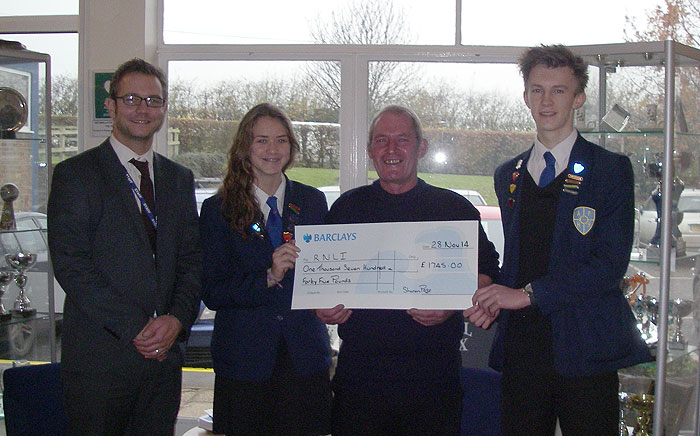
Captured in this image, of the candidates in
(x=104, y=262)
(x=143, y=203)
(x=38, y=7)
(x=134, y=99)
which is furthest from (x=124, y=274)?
(x=38, y=7)

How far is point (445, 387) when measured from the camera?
2.36 metres

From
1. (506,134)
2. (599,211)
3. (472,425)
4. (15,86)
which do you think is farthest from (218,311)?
(506,134)

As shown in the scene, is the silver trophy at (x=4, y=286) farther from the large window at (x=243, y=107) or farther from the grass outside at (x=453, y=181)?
the grass outside at (x=453, y=181)

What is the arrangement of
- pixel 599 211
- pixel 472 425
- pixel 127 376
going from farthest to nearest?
1. pixel 472 425
2. pixel 127 376
3. pixel 599 211

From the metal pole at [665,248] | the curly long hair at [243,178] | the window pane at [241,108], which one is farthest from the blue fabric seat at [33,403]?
the metal pole at [665,248]

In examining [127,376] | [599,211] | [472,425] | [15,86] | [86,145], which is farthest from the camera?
[86,145]

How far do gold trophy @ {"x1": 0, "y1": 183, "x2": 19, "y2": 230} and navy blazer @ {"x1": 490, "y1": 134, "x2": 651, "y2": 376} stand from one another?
2.90 m

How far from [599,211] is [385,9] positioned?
2.40m

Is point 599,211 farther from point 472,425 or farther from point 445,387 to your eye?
point 472,425

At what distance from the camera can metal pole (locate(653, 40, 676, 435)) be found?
270cm

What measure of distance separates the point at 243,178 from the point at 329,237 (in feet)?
1.37

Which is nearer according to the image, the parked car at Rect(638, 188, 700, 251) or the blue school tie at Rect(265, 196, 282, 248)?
the blue school tie at Rect(265, 196, 282, 248)

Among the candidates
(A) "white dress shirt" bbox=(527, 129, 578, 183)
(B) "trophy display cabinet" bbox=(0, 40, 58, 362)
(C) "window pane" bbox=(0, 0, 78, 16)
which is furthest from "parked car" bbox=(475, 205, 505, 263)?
(C) "window pane" bbox=(0, 0, 78, 16)

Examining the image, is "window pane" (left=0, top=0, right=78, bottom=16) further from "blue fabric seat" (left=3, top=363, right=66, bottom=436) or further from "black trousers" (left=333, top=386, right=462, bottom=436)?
"black trousers" (left=333, top=386, right=462, bottom=436)
